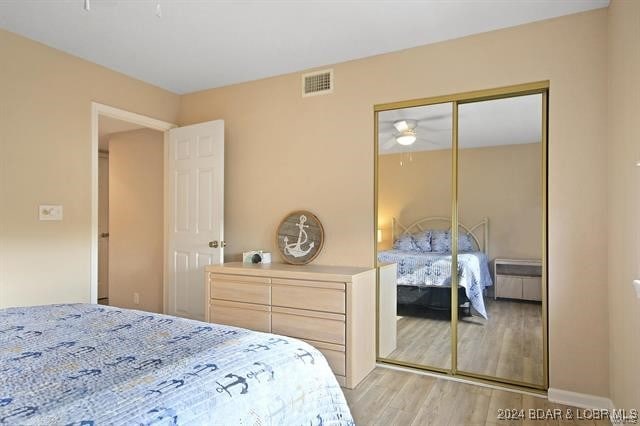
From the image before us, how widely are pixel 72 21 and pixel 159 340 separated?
2383 mm

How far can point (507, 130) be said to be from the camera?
2.69 m

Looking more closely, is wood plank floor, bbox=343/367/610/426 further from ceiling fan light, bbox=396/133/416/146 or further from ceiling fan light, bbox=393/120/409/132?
ceiling fan light, bbox=393/120/409/132

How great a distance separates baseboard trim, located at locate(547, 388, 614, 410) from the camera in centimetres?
232

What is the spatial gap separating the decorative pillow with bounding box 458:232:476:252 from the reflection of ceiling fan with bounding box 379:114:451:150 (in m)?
0.72

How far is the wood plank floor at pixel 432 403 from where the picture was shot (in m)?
2.19

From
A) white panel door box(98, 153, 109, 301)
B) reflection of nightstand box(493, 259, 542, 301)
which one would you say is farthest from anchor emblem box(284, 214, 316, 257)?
white panel door box(98, 153, 109, 301)

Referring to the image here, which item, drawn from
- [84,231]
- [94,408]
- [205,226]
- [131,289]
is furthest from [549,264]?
[131,289]

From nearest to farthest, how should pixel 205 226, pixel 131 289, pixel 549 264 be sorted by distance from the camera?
pixel 549 264 < pixel 205 226 < pixel 131 289

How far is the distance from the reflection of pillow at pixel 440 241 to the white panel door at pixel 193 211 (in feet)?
6.27

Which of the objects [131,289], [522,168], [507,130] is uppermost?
[507,130]

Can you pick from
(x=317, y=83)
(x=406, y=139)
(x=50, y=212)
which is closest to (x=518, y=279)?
(x=406, y=139)

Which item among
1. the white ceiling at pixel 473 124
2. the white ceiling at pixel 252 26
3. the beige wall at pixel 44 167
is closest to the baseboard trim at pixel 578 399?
the white ceiling at pixel 473 124

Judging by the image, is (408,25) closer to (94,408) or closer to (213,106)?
(213,106)

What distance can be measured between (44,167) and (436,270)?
10.1ft
